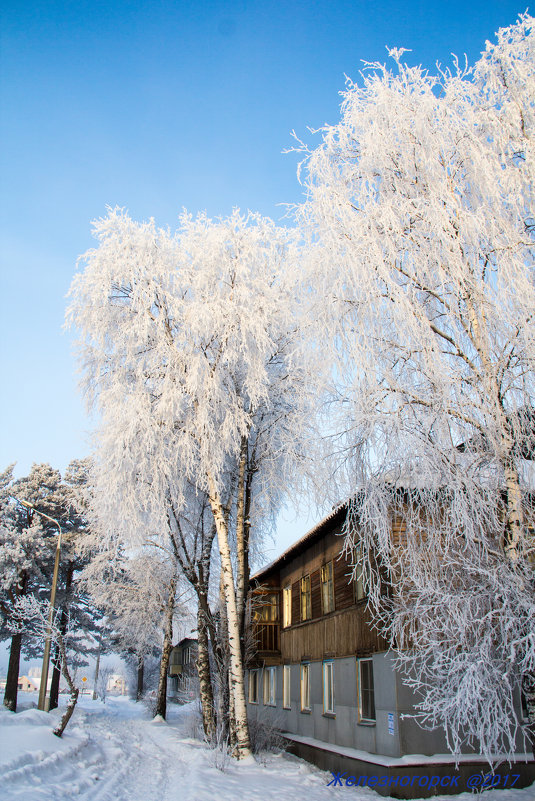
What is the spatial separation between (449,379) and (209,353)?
8062mm

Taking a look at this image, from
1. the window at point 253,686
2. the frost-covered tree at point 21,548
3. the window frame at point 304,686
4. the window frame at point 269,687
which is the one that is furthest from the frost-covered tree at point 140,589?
the window frame at point 304,686

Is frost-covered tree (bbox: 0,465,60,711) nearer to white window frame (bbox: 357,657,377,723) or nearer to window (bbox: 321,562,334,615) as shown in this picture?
window (bbox: 321,562,334,615)

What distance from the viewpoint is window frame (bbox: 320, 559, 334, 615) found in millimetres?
15585

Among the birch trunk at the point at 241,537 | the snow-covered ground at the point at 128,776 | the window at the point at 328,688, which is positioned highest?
the birch trunk at the point at 241,537

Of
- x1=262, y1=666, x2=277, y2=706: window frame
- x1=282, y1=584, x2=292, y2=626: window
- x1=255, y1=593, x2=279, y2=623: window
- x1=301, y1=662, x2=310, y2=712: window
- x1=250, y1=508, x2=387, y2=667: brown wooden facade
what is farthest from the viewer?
x1=255, y1=593, x2=279, y2=623: window

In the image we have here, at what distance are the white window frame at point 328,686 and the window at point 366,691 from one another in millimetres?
2403

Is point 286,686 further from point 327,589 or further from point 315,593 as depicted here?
point 327,589

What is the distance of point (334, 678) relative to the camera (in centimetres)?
1459

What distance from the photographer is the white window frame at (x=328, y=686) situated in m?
15.2

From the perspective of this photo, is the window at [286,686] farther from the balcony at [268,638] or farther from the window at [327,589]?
the window at [327,589]

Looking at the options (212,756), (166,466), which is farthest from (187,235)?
(212,756)

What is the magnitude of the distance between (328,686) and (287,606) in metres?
6.00

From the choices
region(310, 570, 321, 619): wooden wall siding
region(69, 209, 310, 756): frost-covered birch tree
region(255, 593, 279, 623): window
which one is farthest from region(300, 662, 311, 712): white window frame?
region(69, 209, 310, 756): frost-covered birch tree

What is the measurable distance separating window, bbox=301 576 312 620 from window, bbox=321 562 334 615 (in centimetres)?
169
